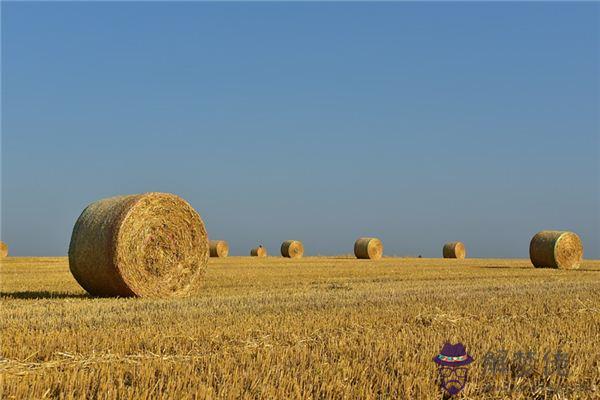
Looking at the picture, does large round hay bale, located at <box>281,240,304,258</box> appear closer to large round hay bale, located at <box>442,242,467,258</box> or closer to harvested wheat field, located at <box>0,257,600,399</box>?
large round hay bale, located at <box>442,242,467,258</box>

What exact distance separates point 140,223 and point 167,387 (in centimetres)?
752

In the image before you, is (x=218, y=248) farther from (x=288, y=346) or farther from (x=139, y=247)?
(x=288, y=346)

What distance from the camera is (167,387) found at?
13.0ft

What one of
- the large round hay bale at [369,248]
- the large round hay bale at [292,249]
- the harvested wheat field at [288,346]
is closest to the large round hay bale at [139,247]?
the harvested wheat field at [288,346]

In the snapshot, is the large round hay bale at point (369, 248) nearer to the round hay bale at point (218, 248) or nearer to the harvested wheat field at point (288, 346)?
the round hay bale at point (218, 248)

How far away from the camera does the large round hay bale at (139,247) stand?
10.7 m

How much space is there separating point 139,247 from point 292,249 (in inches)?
919

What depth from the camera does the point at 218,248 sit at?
32.4 m

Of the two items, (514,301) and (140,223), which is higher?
(140,223)

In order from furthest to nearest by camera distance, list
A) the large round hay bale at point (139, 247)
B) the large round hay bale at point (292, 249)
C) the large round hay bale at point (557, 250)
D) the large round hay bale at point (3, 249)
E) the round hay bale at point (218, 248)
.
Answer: the large round hay bale at point (292, 249) → the round hay bale at point (218, 248) → the large round hay bale at point (3, 249) → the large round hay bale at point (557, 250) → the large round hay bale at point (139, 247)

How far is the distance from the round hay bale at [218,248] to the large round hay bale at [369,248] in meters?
6.71

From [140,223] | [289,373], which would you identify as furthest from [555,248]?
[289,373]

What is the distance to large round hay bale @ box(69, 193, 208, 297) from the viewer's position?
10.7 meters

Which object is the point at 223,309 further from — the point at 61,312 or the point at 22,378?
the point at 22,378
